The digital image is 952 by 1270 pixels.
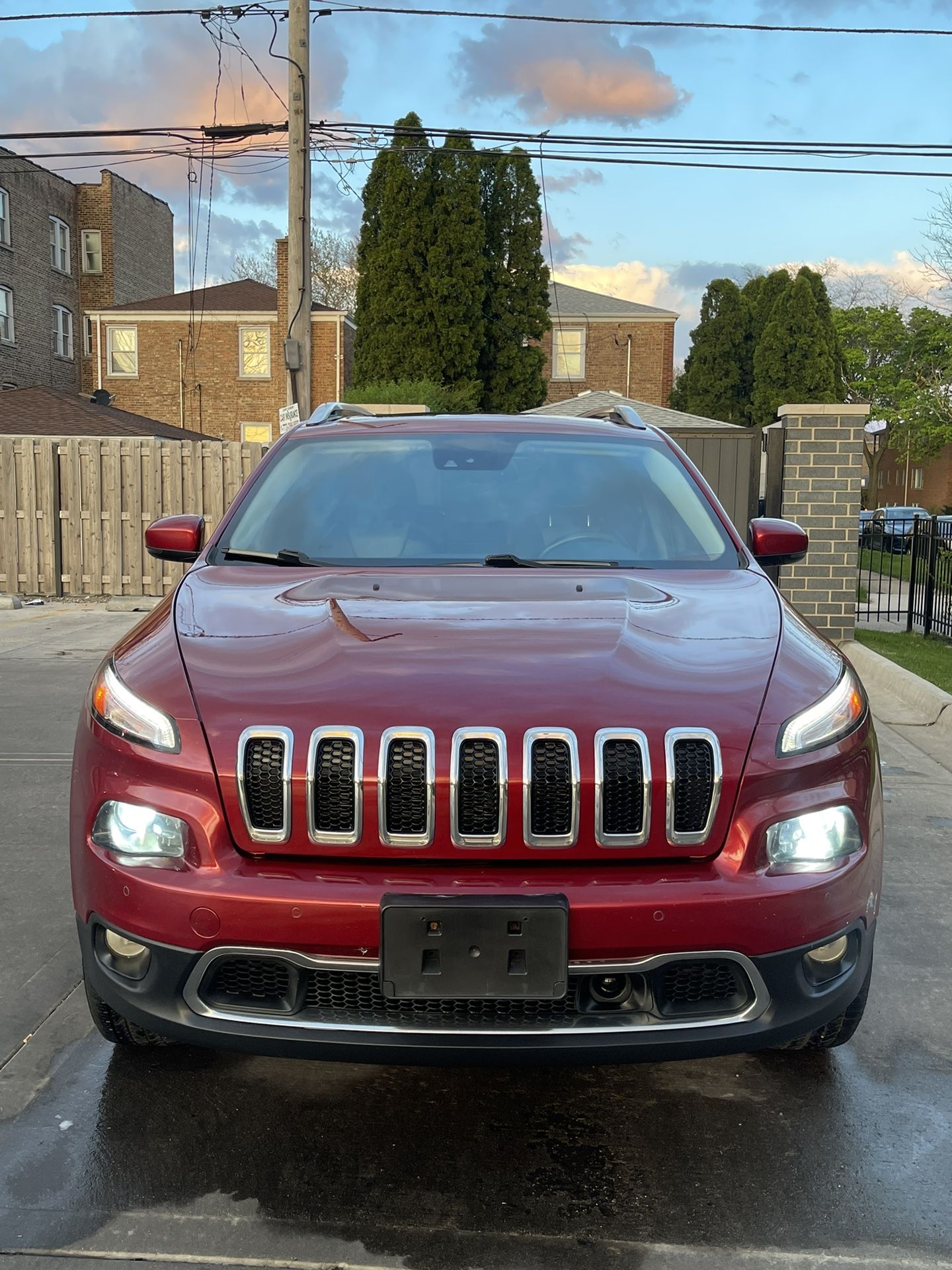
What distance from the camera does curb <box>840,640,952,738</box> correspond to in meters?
7.55

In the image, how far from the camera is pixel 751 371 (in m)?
43.3

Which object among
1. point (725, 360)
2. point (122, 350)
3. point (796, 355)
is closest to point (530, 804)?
point (122, 350)

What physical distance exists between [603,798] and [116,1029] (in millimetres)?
1360

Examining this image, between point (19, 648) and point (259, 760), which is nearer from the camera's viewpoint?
point (259, 760)

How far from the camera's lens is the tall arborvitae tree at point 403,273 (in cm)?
3069

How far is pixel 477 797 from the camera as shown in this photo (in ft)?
7.54

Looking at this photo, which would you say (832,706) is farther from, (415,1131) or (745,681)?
(415,1131)

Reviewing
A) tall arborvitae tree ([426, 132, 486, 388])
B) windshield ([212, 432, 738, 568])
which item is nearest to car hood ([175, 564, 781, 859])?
windshield ([212, 432, 738, 568])

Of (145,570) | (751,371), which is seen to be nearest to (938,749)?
(145,570)

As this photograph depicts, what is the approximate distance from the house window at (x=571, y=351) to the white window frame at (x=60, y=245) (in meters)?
16.4

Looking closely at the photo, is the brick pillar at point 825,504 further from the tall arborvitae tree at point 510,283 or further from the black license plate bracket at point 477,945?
the tall arborvitae tree at point 510,283

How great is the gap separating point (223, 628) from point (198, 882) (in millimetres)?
710

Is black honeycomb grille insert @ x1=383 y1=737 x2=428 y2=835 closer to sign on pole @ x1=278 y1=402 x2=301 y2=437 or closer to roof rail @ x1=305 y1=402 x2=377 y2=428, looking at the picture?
roof rail @ x1=305 y1=402 x2=377 y2=428

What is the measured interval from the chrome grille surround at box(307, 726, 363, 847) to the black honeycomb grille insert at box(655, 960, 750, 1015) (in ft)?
2.21
